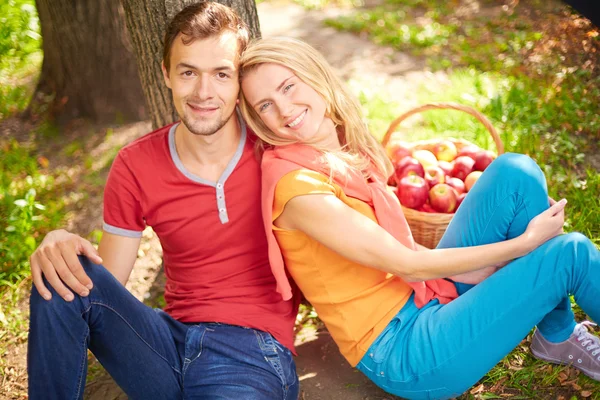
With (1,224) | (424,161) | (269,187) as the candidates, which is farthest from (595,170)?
(1,224)

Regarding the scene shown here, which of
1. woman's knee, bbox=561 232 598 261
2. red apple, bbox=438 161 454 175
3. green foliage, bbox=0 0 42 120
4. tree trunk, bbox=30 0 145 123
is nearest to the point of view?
woman's knee, bbox=561 232 598 261

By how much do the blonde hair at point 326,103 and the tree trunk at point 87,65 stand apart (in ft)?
8.80

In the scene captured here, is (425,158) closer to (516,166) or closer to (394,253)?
(516,166)

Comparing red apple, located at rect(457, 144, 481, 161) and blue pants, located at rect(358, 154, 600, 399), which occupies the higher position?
red apple, located at rect(457, 144, 481, 161)

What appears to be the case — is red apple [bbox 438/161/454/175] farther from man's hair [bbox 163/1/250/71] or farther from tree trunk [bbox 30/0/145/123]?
tree trunk [bbox 30/0/145/123]

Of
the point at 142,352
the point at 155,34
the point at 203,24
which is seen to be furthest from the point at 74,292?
the point at 155,34

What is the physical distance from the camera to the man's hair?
8.21 ft

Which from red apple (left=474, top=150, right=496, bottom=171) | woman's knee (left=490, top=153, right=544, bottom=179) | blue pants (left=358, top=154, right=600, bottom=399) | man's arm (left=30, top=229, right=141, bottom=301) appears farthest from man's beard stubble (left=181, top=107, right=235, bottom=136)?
red apple (left=474, top=150, right=496, bottom=171)

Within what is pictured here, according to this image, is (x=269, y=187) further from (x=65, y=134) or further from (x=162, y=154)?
(x=65, y=134)

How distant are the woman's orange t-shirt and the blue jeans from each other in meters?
0.31

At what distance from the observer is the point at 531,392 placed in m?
2.67

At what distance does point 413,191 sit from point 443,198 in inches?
6.7

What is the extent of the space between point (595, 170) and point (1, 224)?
3.93m

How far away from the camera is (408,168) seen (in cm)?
339
